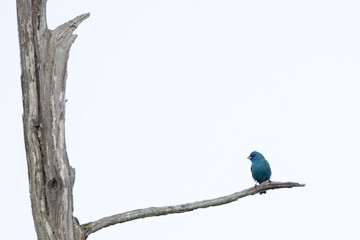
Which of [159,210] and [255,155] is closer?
[159,210]

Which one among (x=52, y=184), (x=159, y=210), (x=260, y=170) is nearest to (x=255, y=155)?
(x=260, y=170)

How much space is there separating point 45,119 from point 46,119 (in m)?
0.01

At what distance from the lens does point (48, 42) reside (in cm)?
762

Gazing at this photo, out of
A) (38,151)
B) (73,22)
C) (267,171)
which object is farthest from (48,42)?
(267,171)

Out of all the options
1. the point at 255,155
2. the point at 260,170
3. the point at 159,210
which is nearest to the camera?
the point at 159,210

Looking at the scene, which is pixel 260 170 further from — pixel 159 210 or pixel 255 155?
pixel 159 210

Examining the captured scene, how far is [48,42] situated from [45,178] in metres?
1.36

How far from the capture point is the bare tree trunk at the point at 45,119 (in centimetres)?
749

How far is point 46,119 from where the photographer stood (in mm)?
7496

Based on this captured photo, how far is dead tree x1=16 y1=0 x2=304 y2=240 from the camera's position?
7.49 metres

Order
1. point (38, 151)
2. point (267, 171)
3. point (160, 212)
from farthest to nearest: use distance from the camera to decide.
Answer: point (267, 171) < point (160, 212) < point (38, 151)

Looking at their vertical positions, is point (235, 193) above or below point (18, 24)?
below

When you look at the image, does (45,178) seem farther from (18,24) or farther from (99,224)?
(18,24)

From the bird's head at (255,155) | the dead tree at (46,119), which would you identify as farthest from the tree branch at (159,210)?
the bird's head at (255,155)
